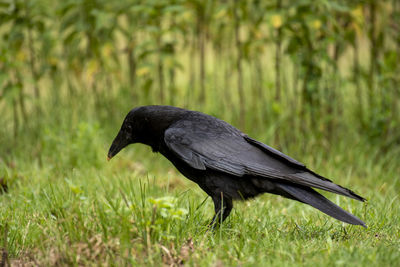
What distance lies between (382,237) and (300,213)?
35.1 inches

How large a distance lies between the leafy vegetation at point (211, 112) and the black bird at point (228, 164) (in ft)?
0.70

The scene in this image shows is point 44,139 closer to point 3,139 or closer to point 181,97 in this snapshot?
point 3,139

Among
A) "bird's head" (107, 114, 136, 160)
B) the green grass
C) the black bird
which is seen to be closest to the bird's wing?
the black bird

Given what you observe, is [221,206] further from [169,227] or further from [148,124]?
[148,124]

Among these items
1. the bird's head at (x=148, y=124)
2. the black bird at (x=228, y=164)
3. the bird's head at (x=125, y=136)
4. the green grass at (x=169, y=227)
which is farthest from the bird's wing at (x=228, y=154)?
the bird's head at (x=125, y=136)

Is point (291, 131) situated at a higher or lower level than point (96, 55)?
lower

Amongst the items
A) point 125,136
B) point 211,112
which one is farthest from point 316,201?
point 211,112

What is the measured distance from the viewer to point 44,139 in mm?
5250

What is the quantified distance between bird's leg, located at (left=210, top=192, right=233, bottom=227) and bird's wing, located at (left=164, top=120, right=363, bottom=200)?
0.19 m

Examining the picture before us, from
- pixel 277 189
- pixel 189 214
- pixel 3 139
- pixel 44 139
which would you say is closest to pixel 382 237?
pixel 277 189

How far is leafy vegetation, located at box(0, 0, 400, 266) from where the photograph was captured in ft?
10.7

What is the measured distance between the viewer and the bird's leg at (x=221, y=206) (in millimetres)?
3293

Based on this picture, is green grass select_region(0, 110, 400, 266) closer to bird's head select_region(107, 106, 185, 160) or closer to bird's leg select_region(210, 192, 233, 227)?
bird's leg select_region(210, 192, 233, 227)

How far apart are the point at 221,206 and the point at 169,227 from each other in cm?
60
